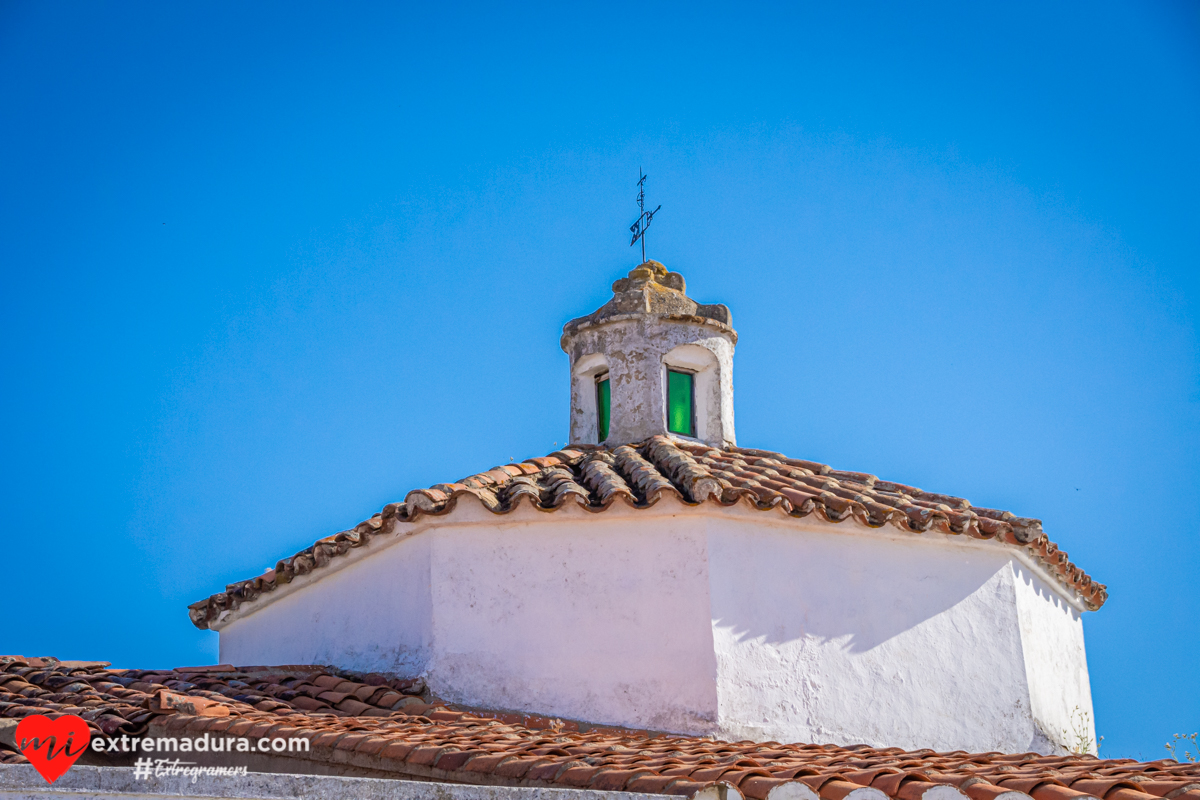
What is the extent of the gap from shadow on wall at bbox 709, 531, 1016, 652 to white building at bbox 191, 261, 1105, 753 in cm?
2

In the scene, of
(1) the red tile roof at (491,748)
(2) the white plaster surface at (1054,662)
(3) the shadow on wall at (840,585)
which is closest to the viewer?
(1) the red tile roof at (491,748)

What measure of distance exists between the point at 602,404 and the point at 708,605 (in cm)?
Answer: 407

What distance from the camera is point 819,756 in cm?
658

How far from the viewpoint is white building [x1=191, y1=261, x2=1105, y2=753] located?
8367 millimetres

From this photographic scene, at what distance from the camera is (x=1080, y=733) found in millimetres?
10055

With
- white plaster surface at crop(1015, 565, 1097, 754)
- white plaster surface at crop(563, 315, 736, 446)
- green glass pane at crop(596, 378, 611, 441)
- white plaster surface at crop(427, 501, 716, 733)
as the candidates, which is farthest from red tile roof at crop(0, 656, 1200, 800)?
green glass pane at crop(596, 378, 611, 441)

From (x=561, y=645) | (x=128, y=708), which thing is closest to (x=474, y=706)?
(x=561, y=645)

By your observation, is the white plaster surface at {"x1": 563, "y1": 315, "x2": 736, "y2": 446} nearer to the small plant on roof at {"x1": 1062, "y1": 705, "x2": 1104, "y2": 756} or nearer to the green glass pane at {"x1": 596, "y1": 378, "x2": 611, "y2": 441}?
the green glass pane at {"x1": 596, "y1": 378, "x2": 611, "y2": 441}

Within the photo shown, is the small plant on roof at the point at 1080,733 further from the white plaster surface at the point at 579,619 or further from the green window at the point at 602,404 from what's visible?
the green window at the point at 602,404

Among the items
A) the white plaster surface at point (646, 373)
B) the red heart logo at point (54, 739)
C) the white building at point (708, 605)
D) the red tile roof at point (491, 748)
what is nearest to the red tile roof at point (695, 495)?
the white building at point (708, 605)

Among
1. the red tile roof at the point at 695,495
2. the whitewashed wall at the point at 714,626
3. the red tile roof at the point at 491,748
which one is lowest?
the red tile roof at the point at 491,748

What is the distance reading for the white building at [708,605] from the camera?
329 inches

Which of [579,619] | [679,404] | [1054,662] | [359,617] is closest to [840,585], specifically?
[579,619]

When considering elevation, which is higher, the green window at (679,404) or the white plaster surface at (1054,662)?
the green window at (679,404)
